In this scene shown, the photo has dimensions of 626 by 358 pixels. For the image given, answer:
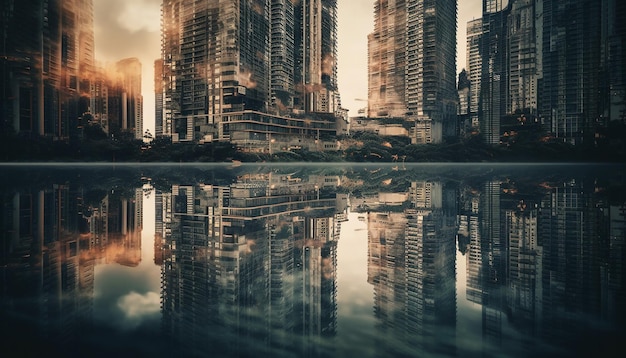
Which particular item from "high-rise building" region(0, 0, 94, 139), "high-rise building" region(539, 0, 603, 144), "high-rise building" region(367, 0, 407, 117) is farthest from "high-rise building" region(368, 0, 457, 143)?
"high-rise building" region(0, 0, 94, 139)

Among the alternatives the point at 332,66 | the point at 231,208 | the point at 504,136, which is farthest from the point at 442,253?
the point at 332,66

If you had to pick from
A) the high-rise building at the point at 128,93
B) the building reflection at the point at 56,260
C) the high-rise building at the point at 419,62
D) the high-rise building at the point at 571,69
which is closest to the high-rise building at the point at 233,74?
the high-rise building at the point at 419,62

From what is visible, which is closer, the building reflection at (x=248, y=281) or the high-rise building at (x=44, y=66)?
the building reflection at (x=248, y=281)

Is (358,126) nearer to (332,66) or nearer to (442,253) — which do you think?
(332,66)

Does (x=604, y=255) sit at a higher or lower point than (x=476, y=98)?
lower

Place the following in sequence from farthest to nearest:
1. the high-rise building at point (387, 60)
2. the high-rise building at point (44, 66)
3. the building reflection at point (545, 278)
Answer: the high-rise building at point (387, 60) < the high-rise building at point (44, 66) < the building reflection at point (545, 278)

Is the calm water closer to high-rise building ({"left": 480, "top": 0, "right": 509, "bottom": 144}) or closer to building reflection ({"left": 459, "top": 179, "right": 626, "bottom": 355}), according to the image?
building reflection ({"left": 459, "top": 179, "right": 626, "bottom": 355})

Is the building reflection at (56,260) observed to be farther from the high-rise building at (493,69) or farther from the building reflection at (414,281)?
the high-rise building at (493,69)
